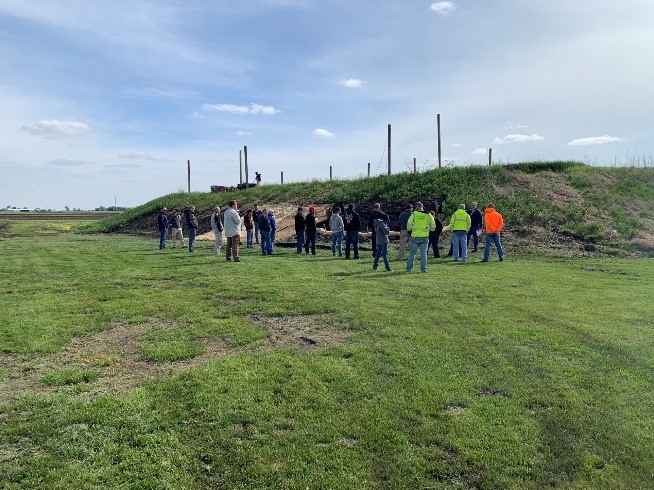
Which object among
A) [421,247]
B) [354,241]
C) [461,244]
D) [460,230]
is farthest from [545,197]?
[421,247]

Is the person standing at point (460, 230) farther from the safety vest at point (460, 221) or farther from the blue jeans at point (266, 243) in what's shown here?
the blue jeans at point (266, 243)

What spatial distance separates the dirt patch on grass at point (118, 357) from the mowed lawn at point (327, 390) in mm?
36

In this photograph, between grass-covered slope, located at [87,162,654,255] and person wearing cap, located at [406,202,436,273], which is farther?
grass-covered slope, located at [87,162,654,255]

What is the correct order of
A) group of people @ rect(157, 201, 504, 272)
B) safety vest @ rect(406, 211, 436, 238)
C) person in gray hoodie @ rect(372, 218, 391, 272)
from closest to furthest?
safety vest @ rect(406, 211, 436, 238)
group of people @ rect(157, 201, 504, 272)
person in gray hoodie @ rect(372, 218, 391, 272)

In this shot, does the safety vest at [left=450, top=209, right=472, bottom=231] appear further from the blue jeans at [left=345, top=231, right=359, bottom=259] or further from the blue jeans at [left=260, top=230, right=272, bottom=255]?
the blue jeans at [left=260, top=230, right=272, bottom=255]

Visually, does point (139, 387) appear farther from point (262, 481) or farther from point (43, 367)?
point (262, 481)

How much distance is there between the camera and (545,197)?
2544 cm

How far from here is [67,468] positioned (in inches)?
169

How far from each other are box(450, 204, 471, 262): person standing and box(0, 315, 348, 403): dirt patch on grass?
977cm

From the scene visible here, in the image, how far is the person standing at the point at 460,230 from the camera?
56.5 feet

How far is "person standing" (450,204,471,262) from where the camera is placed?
56.5ft

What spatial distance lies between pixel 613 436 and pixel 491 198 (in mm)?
22464

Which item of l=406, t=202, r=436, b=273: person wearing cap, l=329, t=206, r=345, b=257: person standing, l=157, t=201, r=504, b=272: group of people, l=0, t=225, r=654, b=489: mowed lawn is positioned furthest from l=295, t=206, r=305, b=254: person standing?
l=0, t=225, r=654, b=489: mowed lawn

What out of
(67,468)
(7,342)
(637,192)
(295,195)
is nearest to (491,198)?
(637,192)
